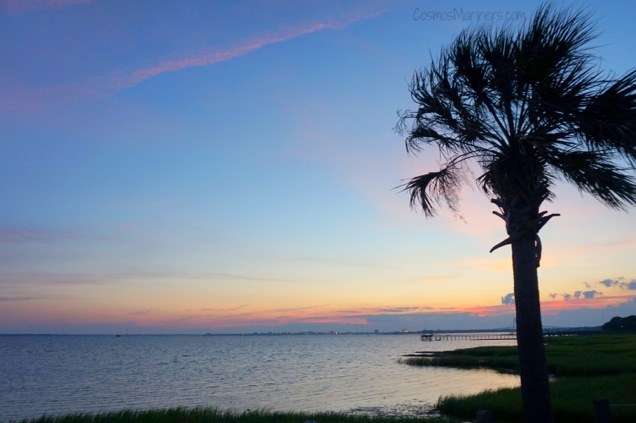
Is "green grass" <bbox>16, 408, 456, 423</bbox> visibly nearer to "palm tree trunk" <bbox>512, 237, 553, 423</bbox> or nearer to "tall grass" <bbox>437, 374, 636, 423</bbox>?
"tall grass" <bbox>437, 374, 636, 423</bbox>

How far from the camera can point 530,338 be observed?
10242 millimetres

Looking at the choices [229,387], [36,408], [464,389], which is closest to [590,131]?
[464,389]

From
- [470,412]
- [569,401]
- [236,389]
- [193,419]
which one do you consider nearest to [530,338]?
[193,419]

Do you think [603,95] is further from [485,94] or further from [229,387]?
[229,387]

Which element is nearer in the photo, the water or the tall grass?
the tall grass

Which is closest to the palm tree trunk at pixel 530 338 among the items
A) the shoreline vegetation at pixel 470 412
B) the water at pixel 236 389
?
the shoreline vegetation at pixel 470 412

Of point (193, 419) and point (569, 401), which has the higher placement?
point (569, 401)

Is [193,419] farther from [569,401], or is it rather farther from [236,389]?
[236,389]

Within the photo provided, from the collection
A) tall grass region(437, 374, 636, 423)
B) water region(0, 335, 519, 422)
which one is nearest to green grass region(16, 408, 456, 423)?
tall grass region(437, 374, 636, 423)

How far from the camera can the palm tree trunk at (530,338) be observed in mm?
10109

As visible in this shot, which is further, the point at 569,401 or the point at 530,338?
the point at 569,401

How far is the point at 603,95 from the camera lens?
988 cm

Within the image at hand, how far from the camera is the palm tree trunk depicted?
10.1 m

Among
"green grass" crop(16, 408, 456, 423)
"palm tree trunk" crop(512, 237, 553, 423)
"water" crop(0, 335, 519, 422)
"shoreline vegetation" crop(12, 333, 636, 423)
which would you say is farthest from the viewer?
"water" crop(0, 335, 519, 422)
